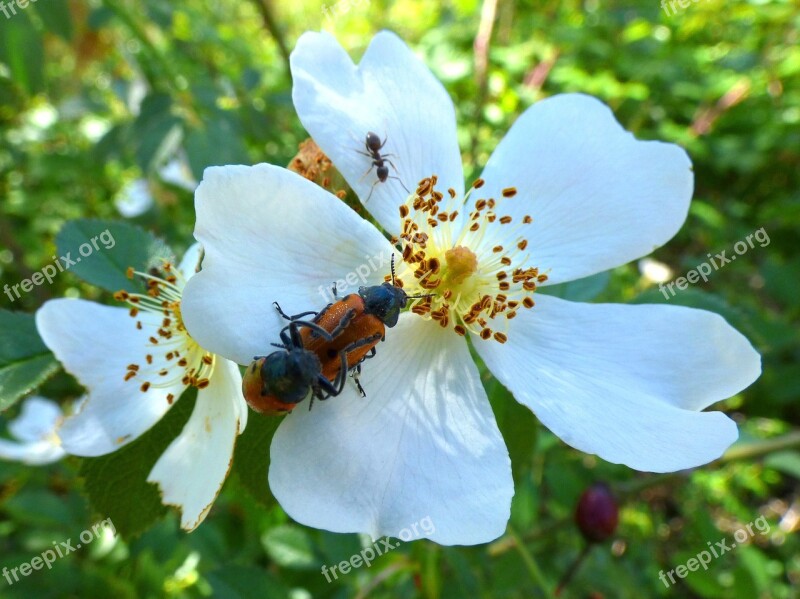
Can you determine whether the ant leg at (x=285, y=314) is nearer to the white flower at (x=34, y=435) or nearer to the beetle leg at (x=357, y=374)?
the beetle leg at (x=357, y=374)

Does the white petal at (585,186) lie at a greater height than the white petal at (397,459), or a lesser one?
greater

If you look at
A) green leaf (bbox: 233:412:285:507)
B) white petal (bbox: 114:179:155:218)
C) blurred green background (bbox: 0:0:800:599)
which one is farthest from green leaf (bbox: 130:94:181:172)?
green leaf (bbox: 233:412:285:507)

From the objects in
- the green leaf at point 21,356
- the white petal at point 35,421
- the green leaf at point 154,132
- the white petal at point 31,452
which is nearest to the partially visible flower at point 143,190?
the green leaf at point 154,132

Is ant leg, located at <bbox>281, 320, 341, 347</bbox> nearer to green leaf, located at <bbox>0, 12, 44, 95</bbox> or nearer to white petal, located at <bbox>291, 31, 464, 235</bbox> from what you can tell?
white petal, located at <bbox>291, 31, 464, 235</bbox>

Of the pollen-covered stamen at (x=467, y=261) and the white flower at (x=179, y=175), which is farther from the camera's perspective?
the white flower at (x=179, y=175)

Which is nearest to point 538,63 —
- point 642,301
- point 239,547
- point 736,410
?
point 736,410

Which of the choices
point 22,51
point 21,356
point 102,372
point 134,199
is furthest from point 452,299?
point 134,199

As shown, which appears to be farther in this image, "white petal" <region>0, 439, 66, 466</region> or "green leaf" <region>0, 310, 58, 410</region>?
"white petal" <region>0, 439, 66, 466</region>
